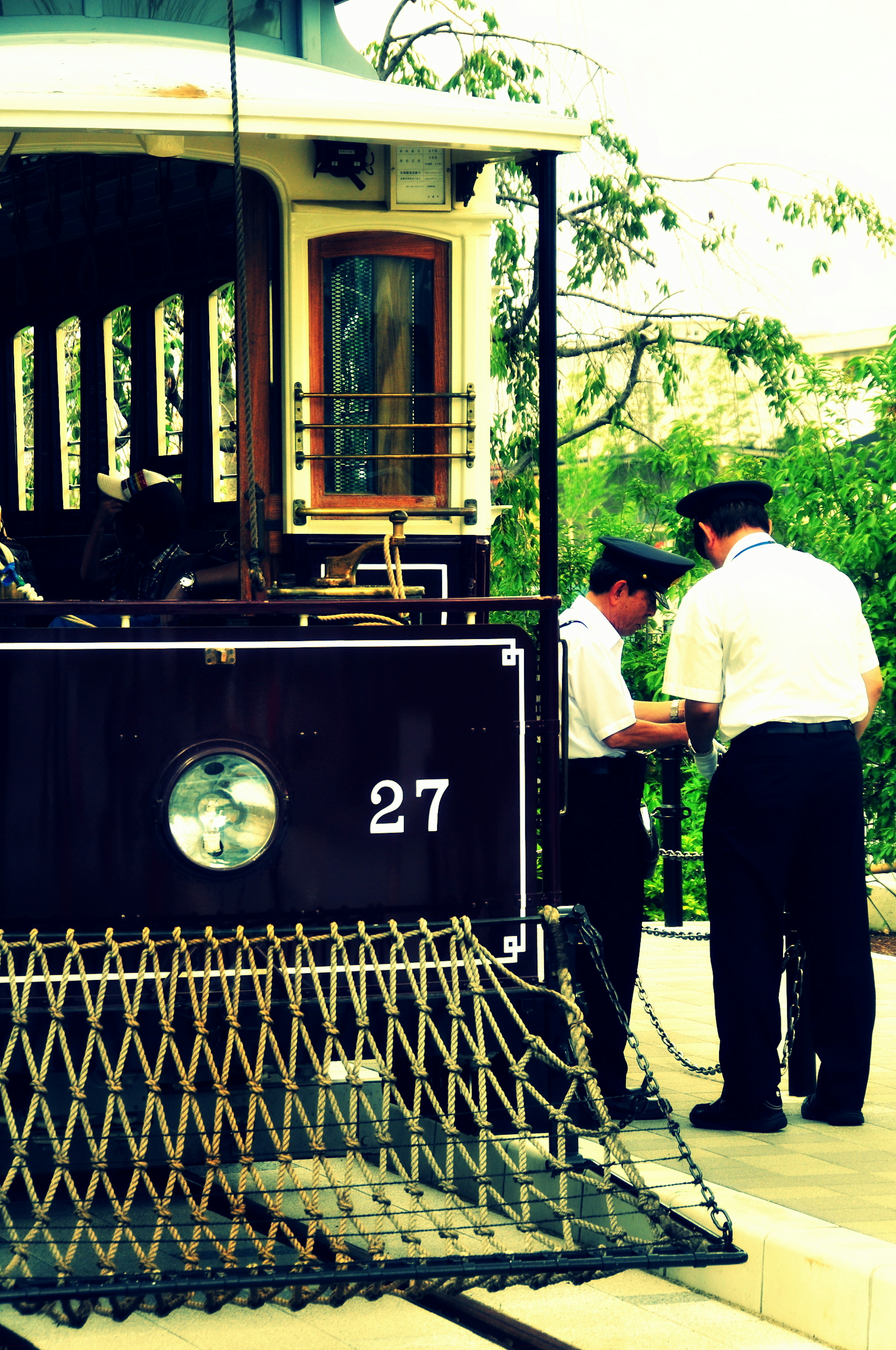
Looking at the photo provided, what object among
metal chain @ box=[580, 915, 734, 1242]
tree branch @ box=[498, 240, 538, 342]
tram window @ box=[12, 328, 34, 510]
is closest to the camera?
metal chain @ box=[580, 915, 734, 1242]

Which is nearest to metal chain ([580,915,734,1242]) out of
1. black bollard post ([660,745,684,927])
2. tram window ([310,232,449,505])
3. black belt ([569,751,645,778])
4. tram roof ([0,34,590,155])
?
black belt ([569,751,645,778])

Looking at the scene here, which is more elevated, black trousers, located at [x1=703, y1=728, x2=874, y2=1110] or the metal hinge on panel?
the metal hinge on panel

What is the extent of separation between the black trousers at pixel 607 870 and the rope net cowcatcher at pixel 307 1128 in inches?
19.2

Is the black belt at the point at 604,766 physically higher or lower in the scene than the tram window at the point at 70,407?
lower

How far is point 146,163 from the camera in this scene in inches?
262

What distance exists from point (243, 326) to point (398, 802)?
1328mm

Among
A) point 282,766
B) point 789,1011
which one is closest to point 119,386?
point 282,766

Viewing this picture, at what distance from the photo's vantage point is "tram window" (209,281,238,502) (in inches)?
257

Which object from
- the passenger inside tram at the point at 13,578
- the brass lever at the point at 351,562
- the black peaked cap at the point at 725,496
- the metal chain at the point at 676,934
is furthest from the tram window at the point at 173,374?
the metal chain at the point at 676,934

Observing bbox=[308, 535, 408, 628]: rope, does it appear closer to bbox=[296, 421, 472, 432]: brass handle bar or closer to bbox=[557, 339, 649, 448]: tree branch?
bbox=[296, 421, 472, 432]: brass handle bar

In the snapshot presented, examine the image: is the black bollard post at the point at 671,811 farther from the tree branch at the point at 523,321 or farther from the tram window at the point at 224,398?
the tree branch at the point at 523,321

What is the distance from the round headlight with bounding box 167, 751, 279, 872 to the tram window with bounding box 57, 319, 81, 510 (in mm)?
3650

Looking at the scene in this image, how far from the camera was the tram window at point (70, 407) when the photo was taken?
7.84 metres

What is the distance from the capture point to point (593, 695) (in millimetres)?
5590
